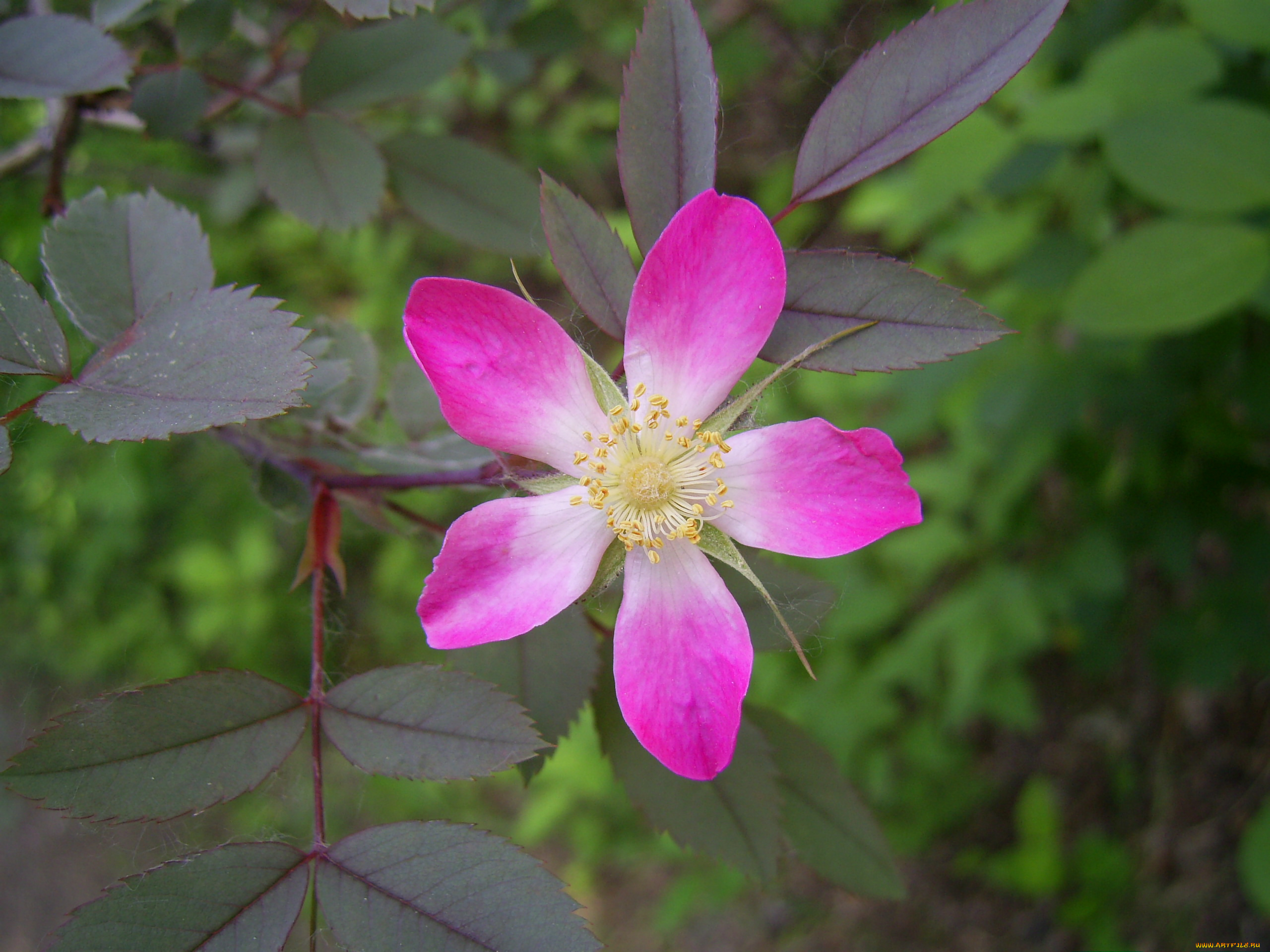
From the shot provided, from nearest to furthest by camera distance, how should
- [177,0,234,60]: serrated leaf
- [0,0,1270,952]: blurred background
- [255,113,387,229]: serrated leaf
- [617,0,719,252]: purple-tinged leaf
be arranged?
[617,0,719,252]: purple-tinged leaf < [177,0,234,60]: serrated leaf < [255,113,387,229]: serrated leaf < [0,0,1270,952]: blurred background

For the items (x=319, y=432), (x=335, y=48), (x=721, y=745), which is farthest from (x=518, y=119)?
(x=721, y=745)

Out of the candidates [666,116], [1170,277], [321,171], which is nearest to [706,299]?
[666,116]

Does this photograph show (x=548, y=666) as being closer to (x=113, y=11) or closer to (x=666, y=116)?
(x=666, y=116)

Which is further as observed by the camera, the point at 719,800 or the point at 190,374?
the point at 719,800

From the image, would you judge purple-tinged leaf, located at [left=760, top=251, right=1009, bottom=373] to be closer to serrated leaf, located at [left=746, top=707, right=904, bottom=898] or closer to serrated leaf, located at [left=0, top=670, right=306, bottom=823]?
serrated leaf, located at [left=746, top=707, right=904, bottom=898]

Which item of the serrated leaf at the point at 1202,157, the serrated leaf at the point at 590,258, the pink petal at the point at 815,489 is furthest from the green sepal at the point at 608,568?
the serrated leaf at the point at 1202,157

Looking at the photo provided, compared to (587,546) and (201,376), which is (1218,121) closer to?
(587,546)

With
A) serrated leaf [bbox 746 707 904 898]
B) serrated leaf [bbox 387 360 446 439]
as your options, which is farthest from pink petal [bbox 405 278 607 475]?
serrated leaf [bbox 746 707 904 898]
